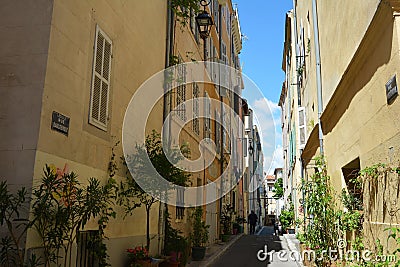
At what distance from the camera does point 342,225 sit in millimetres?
6855

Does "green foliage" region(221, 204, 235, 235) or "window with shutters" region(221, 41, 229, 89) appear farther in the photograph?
"window with shutters" region(221, 41, 229, 89)

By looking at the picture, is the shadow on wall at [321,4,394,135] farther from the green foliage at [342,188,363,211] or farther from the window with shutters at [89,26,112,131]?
the window with shutters at [89,26,112,131]

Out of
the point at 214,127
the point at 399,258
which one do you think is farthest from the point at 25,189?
the point at 214,127

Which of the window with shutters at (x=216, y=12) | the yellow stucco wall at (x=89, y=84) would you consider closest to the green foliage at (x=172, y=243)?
the yellow stucco wall at (x=89, y=84)

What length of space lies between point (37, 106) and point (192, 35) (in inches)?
378

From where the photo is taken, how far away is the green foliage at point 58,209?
4.78 m

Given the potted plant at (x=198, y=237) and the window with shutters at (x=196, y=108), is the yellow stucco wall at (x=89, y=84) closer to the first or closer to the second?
the potted plant at (x=198, y=237)

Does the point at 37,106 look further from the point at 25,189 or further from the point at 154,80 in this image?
the point at 154,80

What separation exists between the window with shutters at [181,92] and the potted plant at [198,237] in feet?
10.0

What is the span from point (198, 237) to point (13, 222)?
327 inches

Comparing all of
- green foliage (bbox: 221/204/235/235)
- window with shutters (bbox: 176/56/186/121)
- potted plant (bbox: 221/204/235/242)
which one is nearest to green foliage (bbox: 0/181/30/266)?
window with shutters (bbox: 176/56/186/121)

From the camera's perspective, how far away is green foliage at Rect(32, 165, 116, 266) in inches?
188

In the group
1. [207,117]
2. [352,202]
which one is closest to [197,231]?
[207,117]

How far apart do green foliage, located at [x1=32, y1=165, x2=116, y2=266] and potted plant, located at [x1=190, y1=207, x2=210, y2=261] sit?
6723 mm
